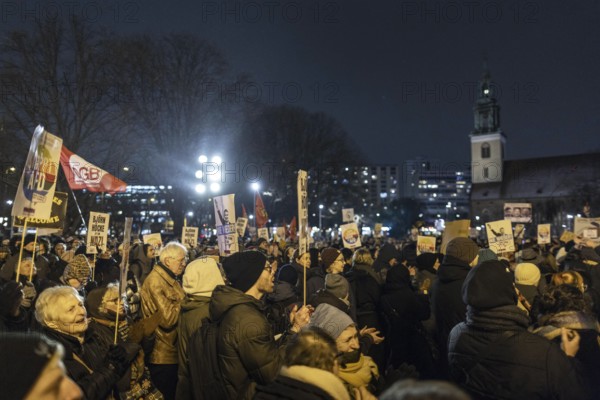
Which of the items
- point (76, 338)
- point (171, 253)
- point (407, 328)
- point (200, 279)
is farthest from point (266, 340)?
point (407, 328)

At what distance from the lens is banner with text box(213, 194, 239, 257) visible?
10078 mm

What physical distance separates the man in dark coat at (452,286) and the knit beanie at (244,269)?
2145 millimetres

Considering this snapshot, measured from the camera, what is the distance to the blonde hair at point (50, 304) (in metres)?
3.82

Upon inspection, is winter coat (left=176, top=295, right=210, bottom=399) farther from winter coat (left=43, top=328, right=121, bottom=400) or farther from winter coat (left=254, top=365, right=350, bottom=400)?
winter coat (left=254, top=365, right=350, bottom=400)

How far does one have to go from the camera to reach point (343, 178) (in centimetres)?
5081

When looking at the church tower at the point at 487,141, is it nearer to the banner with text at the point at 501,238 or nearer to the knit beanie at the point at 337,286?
the banner with text at the point at 501,238

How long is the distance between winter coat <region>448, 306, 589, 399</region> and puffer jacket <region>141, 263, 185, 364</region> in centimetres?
280

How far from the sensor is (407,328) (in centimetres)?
654

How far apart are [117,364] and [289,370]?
63.3 inches

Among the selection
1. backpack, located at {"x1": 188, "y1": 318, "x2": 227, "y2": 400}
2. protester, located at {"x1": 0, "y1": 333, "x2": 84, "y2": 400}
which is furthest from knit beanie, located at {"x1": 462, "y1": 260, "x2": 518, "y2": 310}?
protester, located at {"x1": 0, "y1": 333, "x2": 84, "y2": 400}

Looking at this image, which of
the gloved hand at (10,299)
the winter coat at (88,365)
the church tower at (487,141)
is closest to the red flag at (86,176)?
the gloved hand at (10,299)

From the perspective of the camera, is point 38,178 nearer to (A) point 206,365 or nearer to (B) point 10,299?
(B) point 10,299

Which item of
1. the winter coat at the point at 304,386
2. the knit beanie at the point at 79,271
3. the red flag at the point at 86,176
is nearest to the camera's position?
the winter coat at the point at 304,386

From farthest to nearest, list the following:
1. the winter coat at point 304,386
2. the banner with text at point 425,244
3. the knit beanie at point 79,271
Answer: the banner with text at point 425,244, the knit beanie at point 79,271, the winter coat at point 304,386
